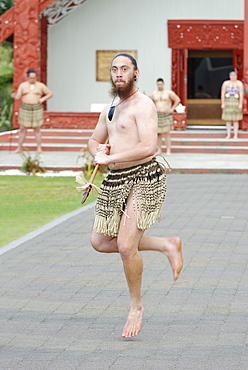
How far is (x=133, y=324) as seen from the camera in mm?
6188

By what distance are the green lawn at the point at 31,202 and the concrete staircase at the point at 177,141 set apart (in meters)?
5.08

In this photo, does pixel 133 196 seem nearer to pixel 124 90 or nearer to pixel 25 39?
pixel 124 90

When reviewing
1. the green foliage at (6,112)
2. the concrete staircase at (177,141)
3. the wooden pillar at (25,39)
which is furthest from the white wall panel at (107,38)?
the concrete staircase at (177,141)

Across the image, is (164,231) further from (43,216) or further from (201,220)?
(43,216)

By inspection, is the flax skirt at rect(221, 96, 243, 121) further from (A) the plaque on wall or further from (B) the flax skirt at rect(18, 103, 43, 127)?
(B) the flax skirt at rect(18, 103, 43, 127)

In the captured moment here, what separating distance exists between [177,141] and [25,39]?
521cm

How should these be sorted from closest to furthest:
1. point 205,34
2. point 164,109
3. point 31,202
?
point 31,202, point 164,109, point 205,34

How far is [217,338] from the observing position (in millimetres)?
6086

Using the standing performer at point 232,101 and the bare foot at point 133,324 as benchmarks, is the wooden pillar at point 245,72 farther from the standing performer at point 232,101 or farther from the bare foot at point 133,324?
the bare foot at point 133,324


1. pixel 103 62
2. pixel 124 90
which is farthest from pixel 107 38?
pixel 124 90

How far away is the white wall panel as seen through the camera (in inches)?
1022

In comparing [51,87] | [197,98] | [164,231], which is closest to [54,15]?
[51,87]

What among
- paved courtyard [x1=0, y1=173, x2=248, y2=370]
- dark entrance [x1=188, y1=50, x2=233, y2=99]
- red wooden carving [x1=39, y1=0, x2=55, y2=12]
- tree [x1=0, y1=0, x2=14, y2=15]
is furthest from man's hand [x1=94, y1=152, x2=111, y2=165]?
tree [x1=0, y1=0, x2=14, y2=15]

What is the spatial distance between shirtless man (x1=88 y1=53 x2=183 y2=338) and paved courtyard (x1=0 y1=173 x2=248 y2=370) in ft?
1.21
